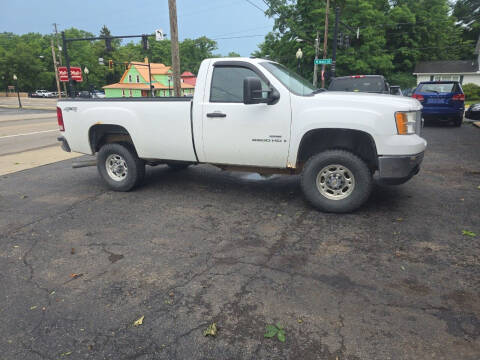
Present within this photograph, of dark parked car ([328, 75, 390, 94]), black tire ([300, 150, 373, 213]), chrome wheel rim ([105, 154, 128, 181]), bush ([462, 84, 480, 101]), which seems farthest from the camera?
bush ([462, 84, 480, 101])

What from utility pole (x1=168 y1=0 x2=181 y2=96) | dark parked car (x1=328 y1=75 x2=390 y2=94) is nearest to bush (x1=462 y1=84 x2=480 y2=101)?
dark parked car (x1=328 y1=75 x2=390 y2=94)

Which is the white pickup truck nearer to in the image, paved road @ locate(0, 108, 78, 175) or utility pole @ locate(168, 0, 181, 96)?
paved road @ locate(0, 108, 78, 175)

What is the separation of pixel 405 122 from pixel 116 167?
4.64 meters

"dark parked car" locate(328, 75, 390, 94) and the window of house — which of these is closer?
the window of house

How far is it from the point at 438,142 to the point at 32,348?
11.5m

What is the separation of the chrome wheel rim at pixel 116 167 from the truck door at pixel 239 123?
173 centimetres

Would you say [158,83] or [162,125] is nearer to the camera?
[162,125]

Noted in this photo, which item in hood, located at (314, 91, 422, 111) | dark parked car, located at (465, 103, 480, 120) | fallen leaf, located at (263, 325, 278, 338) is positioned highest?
hood, located at (314, 91, 422, 111)

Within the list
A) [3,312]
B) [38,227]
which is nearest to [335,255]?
[3,312]

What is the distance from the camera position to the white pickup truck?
455 cm

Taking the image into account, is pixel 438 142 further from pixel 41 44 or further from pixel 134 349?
pixel 41 44

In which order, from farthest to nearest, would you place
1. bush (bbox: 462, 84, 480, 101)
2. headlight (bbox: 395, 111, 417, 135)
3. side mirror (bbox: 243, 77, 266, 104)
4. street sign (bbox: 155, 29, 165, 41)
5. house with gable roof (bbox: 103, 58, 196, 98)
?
house with gable roof (bbox: 103, 58, 196, 98) < bush (bbox: 462, 84, 480, 101) < street sign (bbox: 155, 29, 165, 41) < side mirror (bbox: 243, 77, 266, 104) < headlight (bbox: 395, 111, 417, 135)

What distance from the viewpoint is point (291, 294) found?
3.11 m

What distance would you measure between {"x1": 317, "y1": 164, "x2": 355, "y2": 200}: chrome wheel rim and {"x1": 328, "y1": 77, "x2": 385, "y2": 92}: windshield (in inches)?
287
